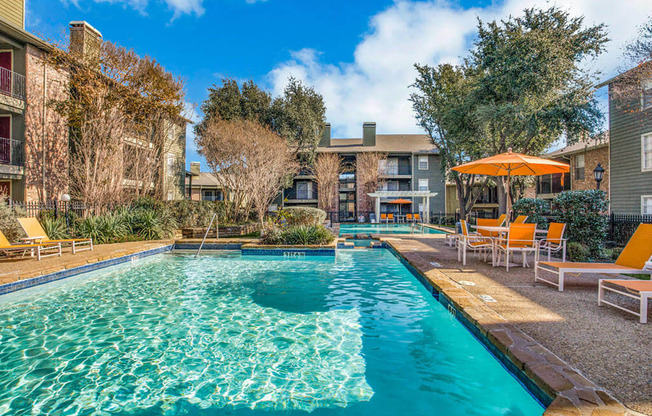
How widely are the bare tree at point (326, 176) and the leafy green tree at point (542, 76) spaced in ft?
47.8

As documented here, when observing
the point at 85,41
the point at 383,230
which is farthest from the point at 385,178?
the point at 85,41

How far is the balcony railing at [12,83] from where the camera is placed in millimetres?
13266

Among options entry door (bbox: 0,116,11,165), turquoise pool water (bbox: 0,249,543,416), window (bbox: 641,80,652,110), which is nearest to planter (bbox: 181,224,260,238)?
entry door (bbox: 0,116,11,165)

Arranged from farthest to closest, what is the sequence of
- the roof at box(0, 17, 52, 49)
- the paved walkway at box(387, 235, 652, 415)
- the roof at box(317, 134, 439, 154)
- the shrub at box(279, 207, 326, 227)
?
the roof at box(317, 134, 439, 154)
the shrub at box(279, 207, 326, 227)
the roof at box(0, 17, 52, 49)
the paved walkway at box(387, 235, 652, 415)

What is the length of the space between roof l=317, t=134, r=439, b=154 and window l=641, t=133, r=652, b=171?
16554mm

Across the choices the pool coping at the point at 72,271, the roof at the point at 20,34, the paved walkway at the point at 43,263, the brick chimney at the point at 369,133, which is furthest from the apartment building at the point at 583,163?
the roof at the point at 20,34

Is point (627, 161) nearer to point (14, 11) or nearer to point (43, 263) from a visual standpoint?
point (43, 263)

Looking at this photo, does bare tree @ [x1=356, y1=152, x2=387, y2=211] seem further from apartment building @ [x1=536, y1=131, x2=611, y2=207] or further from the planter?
the planter

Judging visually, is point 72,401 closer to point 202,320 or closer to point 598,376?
point 202,320

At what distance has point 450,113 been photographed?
1614 centimetres

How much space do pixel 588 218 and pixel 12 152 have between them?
19.1 metres

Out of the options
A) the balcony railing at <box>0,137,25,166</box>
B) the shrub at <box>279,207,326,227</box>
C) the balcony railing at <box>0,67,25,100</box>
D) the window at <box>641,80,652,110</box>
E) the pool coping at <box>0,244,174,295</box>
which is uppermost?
the balcony railing at <box>0,67,25,100</box>

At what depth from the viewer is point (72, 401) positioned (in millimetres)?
2732

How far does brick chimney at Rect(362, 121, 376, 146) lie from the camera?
31188mm
